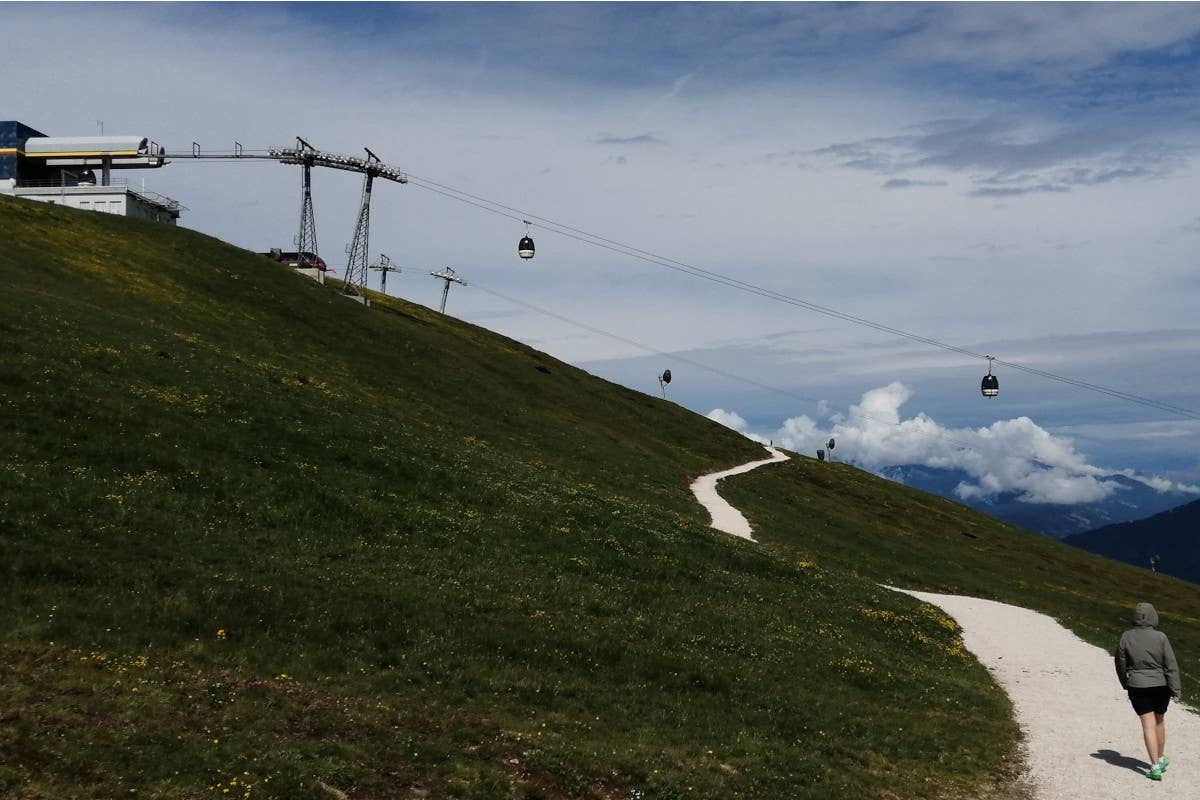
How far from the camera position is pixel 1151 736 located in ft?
63.6

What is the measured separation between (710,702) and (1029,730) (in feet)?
29.4

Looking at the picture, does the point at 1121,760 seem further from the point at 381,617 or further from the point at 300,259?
the point at 300,259

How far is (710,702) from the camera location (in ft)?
74.0

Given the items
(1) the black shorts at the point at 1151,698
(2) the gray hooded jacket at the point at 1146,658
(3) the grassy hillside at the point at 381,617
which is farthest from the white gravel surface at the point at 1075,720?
(2) the gray hooded jacket at the point at 1146,658

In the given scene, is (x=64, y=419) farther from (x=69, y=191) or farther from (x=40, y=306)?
(x=69, y=191)

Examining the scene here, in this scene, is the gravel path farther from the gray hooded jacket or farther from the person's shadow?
the gray hooded jacket

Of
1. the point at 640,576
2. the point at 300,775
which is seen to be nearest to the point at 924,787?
the point at 300,775

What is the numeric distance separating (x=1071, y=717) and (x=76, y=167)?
371ft

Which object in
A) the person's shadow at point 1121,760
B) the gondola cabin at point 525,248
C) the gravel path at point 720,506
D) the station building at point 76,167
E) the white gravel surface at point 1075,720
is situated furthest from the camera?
the station building at point 76,167

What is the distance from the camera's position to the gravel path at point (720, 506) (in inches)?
2171

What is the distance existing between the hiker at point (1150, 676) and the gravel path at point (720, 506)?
3232 centimetres

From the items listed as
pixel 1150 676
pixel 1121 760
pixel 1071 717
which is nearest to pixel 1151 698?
pixel 1150 676

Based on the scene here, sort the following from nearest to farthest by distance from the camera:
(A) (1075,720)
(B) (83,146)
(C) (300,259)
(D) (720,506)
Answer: (A) (1075,720) < (D) (720,506) < (B) (83,146) < (C) (300,259)

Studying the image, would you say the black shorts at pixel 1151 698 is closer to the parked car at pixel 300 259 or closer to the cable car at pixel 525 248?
the cable car at pixel 525 248
